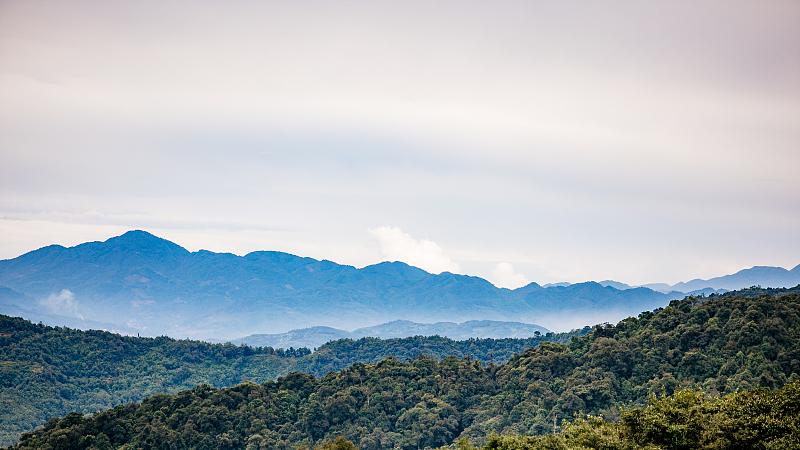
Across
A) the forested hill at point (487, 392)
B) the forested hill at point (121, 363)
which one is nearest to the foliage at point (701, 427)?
the forested hill at point (487, 392)

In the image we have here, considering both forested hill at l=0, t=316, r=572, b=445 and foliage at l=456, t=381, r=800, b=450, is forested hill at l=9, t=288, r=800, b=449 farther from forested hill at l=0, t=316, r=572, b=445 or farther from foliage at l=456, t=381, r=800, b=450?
forested hill at l=0, t=316, r=572, b=445

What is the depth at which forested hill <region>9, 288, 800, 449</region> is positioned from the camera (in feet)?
202

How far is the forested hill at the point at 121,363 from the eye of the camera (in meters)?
120

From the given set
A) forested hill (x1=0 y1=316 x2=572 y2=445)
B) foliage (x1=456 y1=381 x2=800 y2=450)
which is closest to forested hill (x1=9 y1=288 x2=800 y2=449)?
foliage (x1=456 y1=381 x2=800 y2=450)

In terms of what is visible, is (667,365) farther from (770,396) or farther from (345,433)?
(770,396)

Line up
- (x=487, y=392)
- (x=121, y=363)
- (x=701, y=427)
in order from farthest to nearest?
(x=121, y=363), (x=487, y=392), (x=701, y=427)

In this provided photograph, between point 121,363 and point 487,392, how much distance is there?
9043 cm

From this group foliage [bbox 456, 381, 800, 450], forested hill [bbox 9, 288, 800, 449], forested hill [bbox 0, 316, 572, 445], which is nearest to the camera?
foliage [bbox 456, 381, 800, 450]

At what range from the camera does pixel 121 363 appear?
468ft

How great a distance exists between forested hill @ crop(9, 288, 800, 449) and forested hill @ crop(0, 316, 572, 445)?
4761 cm

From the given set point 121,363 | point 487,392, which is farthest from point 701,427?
point 121,363

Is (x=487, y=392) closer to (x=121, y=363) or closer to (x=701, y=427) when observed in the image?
(x=701, y=427)

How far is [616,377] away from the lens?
223ft

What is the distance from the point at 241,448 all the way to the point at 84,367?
81.0 metres
